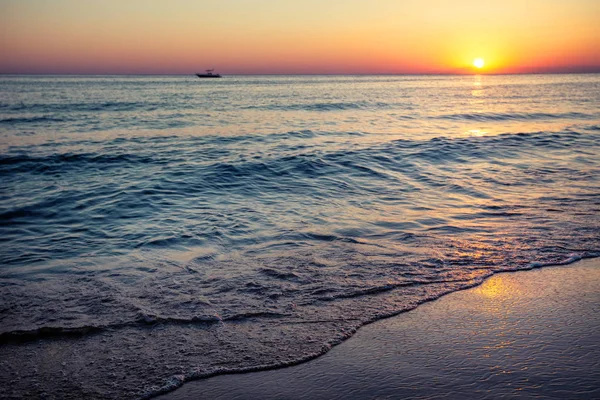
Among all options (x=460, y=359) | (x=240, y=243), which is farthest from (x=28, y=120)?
(x=460, y=359)

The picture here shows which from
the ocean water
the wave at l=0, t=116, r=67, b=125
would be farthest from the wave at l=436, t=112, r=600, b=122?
the wave at l=0, t=116, r=67, b=125

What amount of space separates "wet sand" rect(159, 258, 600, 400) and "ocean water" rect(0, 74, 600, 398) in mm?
214

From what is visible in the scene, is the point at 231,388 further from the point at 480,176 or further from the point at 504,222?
the point at 480,176

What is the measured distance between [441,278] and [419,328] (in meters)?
1.33

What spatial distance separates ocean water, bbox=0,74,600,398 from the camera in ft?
13.6

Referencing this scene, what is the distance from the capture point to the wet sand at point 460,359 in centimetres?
342

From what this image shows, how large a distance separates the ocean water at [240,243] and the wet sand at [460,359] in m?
0.21

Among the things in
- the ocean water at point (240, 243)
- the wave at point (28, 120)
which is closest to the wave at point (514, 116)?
the ocean water at point (240, 243)

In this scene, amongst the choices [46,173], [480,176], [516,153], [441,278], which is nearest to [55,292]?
[441,278]

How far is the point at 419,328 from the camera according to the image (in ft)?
14.3

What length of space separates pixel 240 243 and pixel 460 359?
13.1 ft

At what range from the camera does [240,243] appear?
23.2ft

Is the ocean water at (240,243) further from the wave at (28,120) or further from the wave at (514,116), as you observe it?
the wave at (514,116)

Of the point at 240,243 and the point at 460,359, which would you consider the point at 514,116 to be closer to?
the point at 240,243
